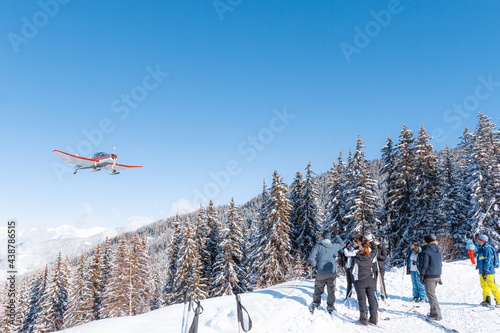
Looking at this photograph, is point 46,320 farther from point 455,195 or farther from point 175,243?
point 455,195

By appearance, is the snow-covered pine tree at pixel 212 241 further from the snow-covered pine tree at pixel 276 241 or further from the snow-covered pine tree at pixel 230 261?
the snow-covered pine tree at pixel 276 241

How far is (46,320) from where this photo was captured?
116 ft

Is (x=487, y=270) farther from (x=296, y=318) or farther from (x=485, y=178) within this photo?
(x=485, y=178)

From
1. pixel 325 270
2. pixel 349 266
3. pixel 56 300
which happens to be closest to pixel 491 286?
pixel 349 266

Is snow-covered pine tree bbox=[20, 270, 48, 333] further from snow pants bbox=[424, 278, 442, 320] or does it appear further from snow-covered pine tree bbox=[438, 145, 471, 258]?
snow-covered pine tree bbox=[438, 145, 471, 258]

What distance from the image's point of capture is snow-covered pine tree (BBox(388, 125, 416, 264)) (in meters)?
27.4

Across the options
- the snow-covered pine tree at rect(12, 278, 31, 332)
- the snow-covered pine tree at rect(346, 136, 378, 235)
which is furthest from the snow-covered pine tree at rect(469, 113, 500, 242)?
the snow-covered pine tree at rect(12, 278, 31, 332)

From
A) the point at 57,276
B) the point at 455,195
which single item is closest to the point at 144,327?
the point at 455,195

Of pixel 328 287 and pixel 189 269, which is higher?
pixel 328 287

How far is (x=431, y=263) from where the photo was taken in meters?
8.38

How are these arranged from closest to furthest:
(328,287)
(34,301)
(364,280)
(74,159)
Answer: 1. (364,280)
2. (328,287)
3. (74,159)
4. (34,301)

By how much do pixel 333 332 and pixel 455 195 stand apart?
28741mm

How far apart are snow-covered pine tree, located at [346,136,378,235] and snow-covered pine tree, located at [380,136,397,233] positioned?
3.20 meters

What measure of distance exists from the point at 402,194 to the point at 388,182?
2129mm
